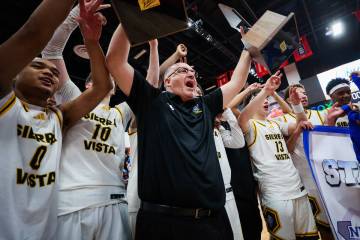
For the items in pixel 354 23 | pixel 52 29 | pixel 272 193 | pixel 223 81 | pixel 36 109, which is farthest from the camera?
pixel 223 81

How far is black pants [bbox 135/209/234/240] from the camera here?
3.72 ft

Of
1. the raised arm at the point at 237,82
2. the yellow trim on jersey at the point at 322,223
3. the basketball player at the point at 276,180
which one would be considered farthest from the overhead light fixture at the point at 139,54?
the yellow trim on jersey at the point at 322,223

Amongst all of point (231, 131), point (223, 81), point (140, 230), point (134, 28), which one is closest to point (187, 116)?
point (134, 28)

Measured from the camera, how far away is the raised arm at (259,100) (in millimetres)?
2294

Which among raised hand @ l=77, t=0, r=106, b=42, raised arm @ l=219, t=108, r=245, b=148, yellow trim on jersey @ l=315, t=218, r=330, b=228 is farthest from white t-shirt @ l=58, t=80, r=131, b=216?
yellow trim on jersey @ l=315, t=218, r=330, b=228

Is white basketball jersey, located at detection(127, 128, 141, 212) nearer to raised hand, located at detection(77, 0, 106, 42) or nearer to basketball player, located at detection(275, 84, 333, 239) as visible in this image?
raised hand, located at detection(77, 0, 106, 42)

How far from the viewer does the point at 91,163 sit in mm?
1427

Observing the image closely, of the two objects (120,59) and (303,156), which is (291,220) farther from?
(120,59)

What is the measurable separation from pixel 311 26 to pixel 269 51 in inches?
293

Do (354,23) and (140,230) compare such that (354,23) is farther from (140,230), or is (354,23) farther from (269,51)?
(140,230)

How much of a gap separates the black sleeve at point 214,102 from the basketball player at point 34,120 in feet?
2.42

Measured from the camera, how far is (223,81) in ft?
27.5

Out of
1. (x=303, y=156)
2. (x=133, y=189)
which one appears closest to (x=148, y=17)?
(x=133, y=189)

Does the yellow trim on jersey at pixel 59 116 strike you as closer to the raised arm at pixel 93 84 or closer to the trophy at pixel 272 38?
the raised arm at pixel 93 84
